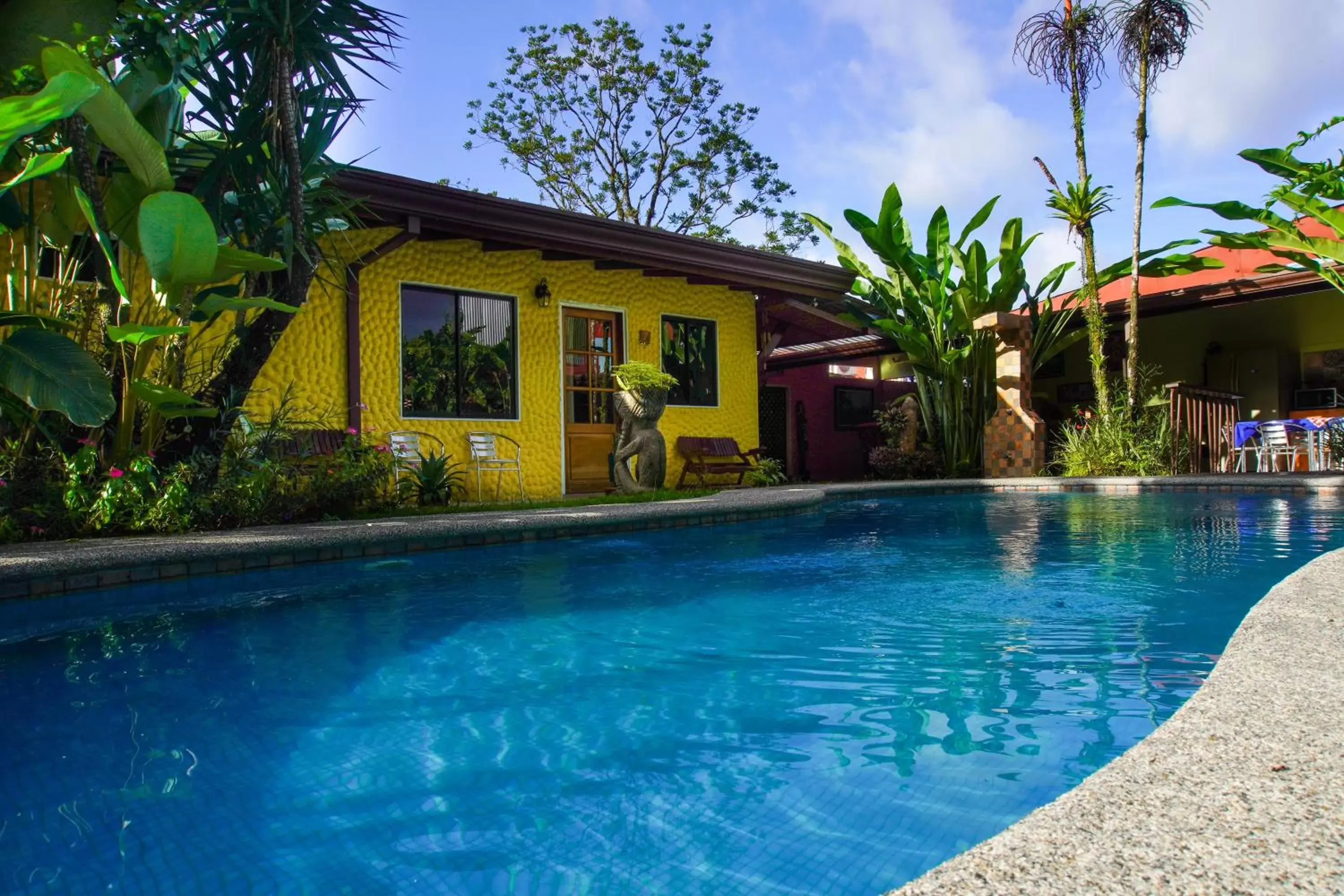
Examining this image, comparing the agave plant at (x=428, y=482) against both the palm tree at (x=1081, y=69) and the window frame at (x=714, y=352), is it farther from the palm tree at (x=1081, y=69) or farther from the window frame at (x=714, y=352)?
the palm tree at (x=1081, y=69)

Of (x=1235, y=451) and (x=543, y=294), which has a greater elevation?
(x=543, y=294)

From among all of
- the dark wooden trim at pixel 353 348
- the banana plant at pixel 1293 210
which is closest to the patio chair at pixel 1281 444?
the banana plant at pixel 1293 210

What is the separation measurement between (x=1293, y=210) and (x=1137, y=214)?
1.87 metres

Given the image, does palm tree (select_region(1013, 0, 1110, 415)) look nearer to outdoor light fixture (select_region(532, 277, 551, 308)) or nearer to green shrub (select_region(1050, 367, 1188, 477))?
green shrub (select_region(1050, 367, 1188, 477))

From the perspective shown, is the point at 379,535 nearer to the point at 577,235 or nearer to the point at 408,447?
the point at 408,447

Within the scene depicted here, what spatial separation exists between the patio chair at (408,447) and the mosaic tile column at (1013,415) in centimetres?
762

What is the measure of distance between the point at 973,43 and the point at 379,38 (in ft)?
40.4

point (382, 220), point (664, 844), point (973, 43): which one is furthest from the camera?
point (973, 43)

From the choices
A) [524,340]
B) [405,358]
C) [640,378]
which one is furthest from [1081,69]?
[405,358]

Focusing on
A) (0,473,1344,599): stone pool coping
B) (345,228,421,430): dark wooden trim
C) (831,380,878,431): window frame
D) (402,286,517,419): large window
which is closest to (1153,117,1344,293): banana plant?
(0,473,1344,599): stone pool coping

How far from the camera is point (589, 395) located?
1130 centimetres

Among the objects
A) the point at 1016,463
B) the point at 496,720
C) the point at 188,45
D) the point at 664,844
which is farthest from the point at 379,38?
the point at 1016,463

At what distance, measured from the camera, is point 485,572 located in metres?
5.36

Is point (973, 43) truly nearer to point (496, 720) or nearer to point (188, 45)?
point (188, 45)
